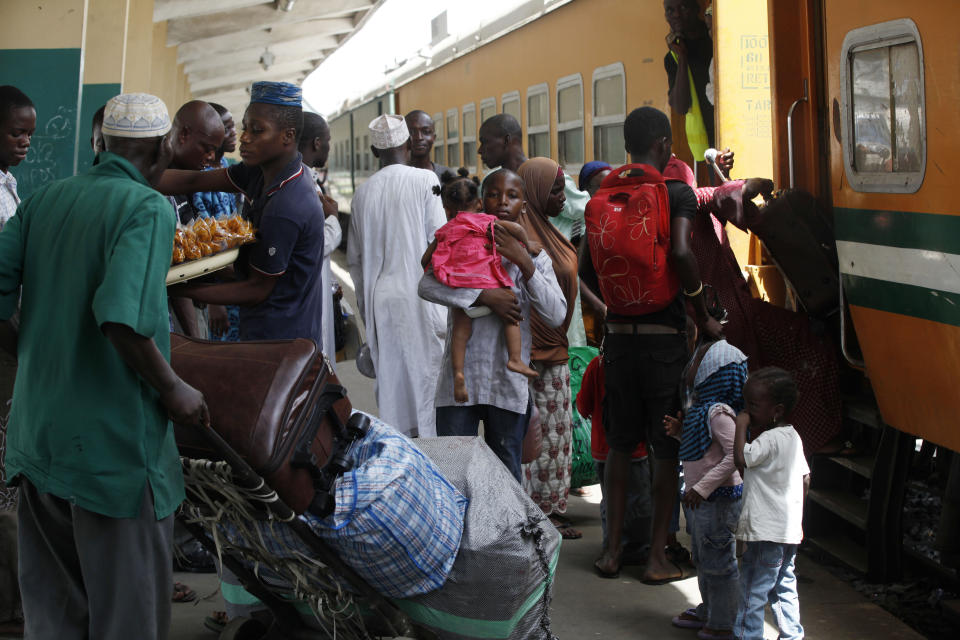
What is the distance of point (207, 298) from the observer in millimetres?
3680

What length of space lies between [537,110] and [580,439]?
20.7 ft

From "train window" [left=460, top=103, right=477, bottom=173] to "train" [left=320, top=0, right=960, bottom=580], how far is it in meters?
6.68

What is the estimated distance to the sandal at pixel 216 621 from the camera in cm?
397

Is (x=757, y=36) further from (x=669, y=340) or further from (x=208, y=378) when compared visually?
(x=208, y=378)

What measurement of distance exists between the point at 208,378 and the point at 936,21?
294cm

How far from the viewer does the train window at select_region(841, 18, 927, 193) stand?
4270 mm

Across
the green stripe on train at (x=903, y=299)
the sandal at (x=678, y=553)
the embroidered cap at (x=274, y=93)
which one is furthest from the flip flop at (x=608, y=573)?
the embroidered cap at (x=274, y=93)

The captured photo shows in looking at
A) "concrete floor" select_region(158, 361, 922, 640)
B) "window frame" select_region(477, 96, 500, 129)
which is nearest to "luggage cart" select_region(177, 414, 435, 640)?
"concrete floor" select_region(158, 361, 922, 640)

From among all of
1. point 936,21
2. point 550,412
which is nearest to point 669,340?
point 550,412

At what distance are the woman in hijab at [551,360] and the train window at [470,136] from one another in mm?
8734

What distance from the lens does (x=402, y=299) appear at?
18.0 ft

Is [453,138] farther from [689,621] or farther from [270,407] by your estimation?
[270,407]

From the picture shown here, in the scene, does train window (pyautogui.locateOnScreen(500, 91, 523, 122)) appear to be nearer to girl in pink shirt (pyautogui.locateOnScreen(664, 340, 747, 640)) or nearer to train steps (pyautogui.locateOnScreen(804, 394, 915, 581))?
train steps (pyautogui.locateOnScreen(804, 394, 915, 581))

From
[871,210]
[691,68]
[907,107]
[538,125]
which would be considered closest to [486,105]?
[538,125]
